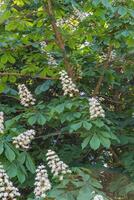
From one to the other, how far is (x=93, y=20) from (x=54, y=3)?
29 cm

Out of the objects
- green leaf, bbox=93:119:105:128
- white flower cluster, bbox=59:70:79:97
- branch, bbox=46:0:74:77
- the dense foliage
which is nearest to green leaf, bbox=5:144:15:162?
the dense foliage

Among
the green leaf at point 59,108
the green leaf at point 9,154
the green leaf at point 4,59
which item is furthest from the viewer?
the green leaf at point 4,59

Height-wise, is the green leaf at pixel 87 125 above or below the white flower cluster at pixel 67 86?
below

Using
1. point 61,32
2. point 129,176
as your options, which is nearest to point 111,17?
point 61,32

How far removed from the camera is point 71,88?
8.57 feet

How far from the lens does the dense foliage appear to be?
2.39m

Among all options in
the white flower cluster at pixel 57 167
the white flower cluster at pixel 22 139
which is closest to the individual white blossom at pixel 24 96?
the white flower cluster at pixel 22 139

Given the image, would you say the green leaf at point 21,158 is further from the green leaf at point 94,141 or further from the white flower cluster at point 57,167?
the green leaf at point 94,141

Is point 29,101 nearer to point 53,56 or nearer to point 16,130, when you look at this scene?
point 16,130

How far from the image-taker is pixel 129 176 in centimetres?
263

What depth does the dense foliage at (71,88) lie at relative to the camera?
2391 millimetres

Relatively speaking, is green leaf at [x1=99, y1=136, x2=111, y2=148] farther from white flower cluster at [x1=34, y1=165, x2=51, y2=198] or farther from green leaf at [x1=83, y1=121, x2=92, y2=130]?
white flower cluster at [x1=34, y1=165, x2=51, y2=198]

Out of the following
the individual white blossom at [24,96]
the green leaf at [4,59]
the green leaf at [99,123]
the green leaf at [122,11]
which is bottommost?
the green leaf at [99,123]

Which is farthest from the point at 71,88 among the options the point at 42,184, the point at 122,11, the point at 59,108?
Result: the point at 42,184
